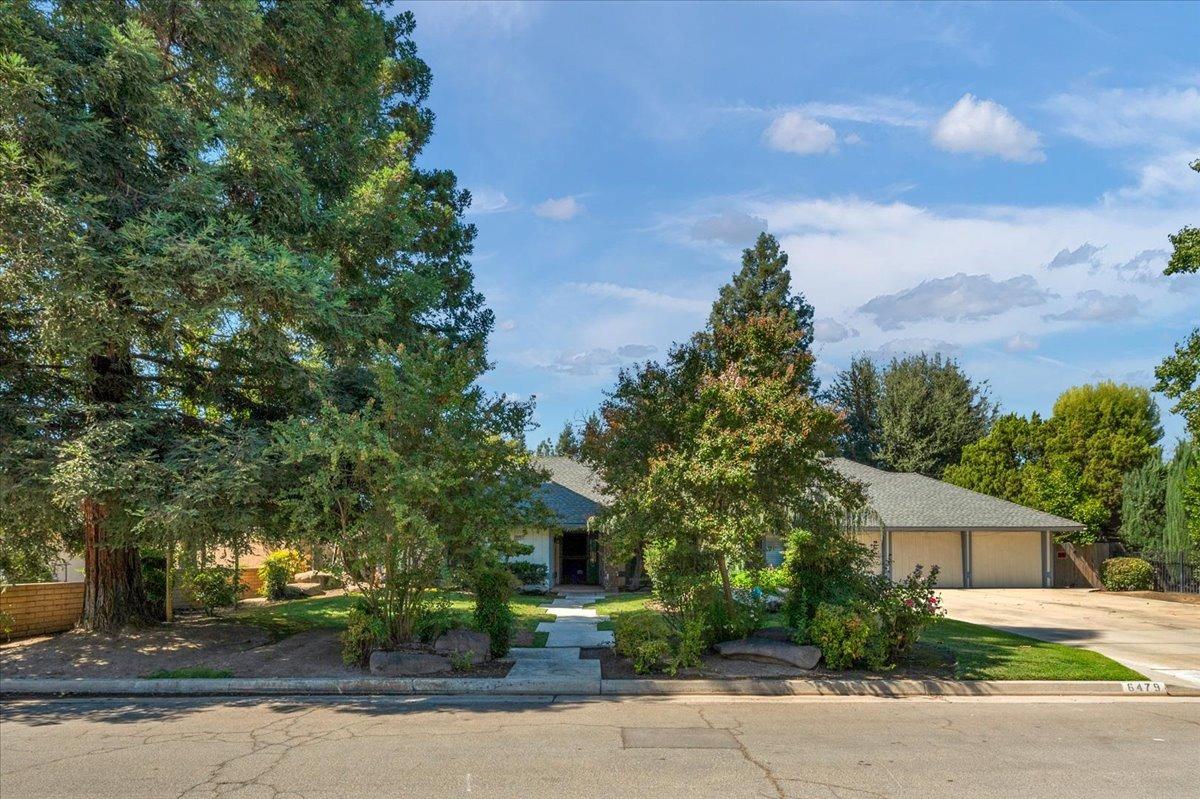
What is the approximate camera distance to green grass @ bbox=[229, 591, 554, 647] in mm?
14825

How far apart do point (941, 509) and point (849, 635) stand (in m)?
22.1

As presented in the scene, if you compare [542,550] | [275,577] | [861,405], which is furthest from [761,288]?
[275,577]

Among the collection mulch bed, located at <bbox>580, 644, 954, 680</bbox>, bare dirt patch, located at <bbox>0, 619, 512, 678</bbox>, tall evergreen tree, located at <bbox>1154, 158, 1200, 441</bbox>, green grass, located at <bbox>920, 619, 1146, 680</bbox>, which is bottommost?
green grass, located at <bbox>920, 619, 1146, 680</bbox>

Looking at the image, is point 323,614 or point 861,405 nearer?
point 323,614

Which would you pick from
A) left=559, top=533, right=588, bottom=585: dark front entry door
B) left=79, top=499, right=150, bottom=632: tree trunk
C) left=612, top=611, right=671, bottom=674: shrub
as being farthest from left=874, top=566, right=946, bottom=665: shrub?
left=559, top=533, right=588, bottom=585: dark front entry door

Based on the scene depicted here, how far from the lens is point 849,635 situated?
1123cm

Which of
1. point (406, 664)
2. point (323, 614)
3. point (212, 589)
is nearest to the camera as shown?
point (406, 664)

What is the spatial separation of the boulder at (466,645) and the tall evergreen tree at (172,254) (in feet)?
11.7

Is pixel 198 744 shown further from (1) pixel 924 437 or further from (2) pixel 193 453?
(1) pixel 924 437

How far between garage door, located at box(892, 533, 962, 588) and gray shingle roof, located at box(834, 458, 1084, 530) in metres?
0.88

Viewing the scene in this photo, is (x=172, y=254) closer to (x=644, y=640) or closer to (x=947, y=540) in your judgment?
(x=644, y=640)

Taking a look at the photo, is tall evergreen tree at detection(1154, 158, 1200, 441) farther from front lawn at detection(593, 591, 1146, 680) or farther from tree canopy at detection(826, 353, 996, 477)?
tree canopy at detection(826, 353, 996, 477)

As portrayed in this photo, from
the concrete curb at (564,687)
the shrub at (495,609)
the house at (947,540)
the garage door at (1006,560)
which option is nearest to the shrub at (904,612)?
the concrete curb at (564,687)

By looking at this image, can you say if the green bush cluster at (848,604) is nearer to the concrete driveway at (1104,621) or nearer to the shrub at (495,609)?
the concrete driveway at (1104,621)
